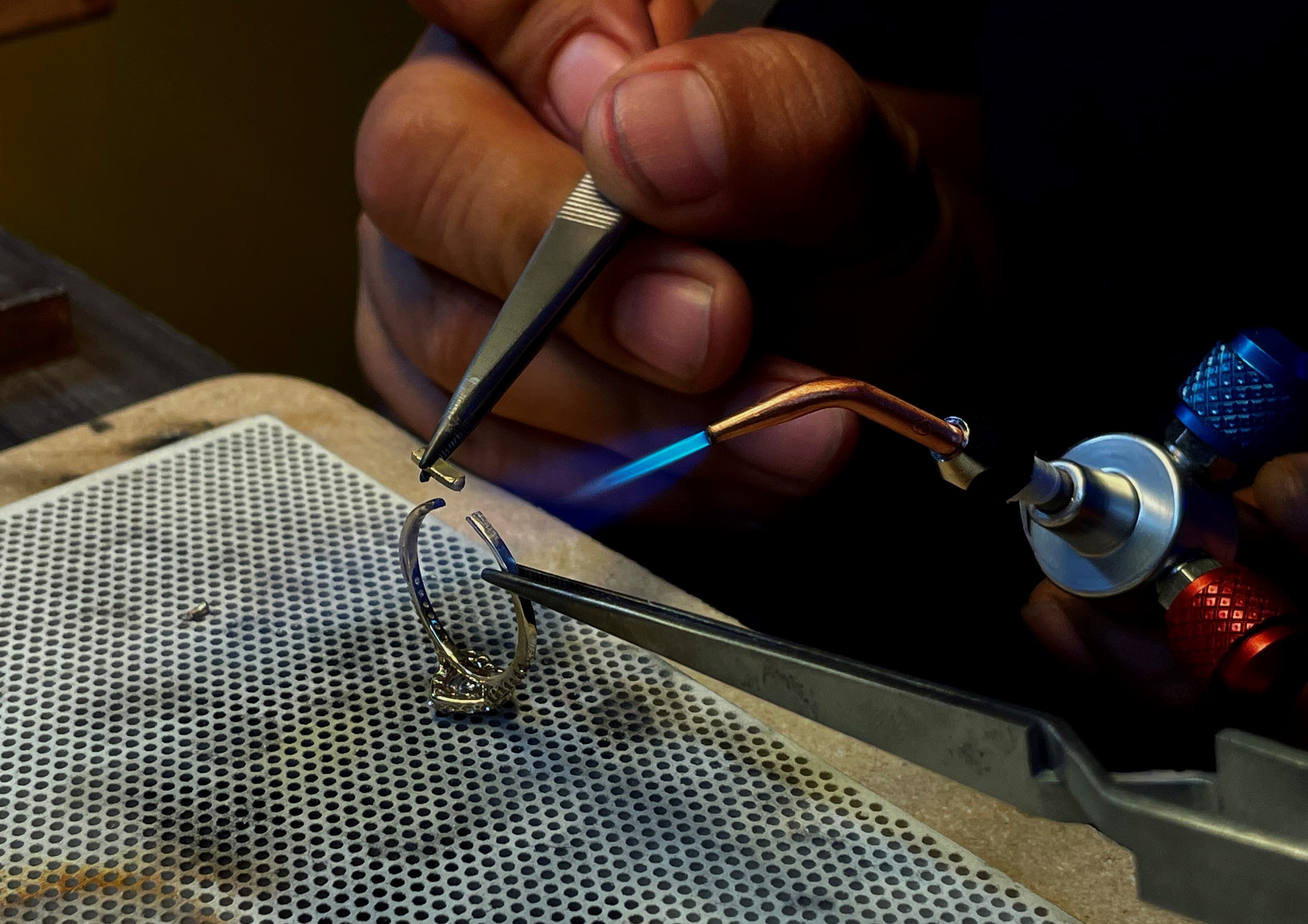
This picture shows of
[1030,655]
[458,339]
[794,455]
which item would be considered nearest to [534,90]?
[458,339]

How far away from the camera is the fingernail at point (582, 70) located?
0.53 meters

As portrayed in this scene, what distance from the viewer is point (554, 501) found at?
56 cm

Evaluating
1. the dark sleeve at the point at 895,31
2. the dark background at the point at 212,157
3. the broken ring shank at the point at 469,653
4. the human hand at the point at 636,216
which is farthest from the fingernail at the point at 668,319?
the dark background at the point at 212,157

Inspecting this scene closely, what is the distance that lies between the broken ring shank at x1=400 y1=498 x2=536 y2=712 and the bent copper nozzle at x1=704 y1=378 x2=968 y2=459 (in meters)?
0.11

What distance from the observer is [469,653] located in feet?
1.33

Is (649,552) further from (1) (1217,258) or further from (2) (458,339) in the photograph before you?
(1) (1217,258)

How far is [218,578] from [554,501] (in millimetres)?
166

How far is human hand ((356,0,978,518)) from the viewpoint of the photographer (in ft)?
1.38

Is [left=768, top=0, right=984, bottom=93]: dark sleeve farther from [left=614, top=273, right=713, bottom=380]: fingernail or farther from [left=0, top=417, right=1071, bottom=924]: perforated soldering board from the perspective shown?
[left=0, top=417, right=1071, bottom=924]: perforated soldering board

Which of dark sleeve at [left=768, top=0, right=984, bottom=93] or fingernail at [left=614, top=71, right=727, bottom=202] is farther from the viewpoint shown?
dark sleeve at [left=768, top=0, right=984, bottom=93]

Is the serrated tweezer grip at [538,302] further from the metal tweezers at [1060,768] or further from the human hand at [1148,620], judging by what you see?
the human hand at [1148,620]

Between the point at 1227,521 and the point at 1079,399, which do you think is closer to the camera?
the point at 1227,521

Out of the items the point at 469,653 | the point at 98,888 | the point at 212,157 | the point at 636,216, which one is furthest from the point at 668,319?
the point at 212,157

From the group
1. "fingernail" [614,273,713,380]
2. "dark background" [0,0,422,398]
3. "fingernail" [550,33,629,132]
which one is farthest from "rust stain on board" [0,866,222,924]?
"dark background" [0,0,422,398]
